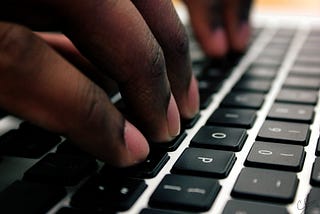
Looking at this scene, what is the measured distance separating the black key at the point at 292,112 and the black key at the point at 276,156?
0.24 feet

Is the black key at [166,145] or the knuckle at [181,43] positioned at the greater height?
the knuckle at [181,43]

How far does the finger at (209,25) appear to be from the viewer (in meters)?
0.72

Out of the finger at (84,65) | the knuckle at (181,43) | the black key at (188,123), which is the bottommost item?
the black key at (188,123)

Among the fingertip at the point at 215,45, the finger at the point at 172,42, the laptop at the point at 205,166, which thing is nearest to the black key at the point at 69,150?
the laptop at the point at 205,166

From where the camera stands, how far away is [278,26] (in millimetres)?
882

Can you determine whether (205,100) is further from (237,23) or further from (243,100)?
(237,23)

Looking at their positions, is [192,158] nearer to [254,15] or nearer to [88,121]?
[88,121]

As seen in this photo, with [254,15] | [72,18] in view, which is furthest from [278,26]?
Result: [72,18]

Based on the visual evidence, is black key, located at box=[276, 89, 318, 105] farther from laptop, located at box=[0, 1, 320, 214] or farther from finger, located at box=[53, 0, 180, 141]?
finger, located at box=[53, 0, 180, 141]

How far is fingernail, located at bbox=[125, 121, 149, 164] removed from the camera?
1.22 ft

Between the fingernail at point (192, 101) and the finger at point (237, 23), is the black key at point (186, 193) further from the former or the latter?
the finger at point (237, 23)

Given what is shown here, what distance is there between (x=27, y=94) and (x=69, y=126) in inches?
1.4

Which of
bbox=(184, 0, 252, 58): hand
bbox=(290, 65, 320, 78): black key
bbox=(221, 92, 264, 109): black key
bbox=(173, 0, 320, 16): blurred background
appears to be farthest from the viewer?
bbox=(173, 0, 320, 16): blurred background

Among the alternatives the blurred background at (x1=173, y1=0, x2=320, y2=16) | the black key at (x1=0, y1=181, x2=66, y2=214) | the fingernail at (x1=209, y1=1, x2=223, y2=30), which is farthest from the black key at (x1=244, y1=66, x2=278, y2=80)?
the blurred background at (x1=173, y1=0, x2=320, y2=16)
